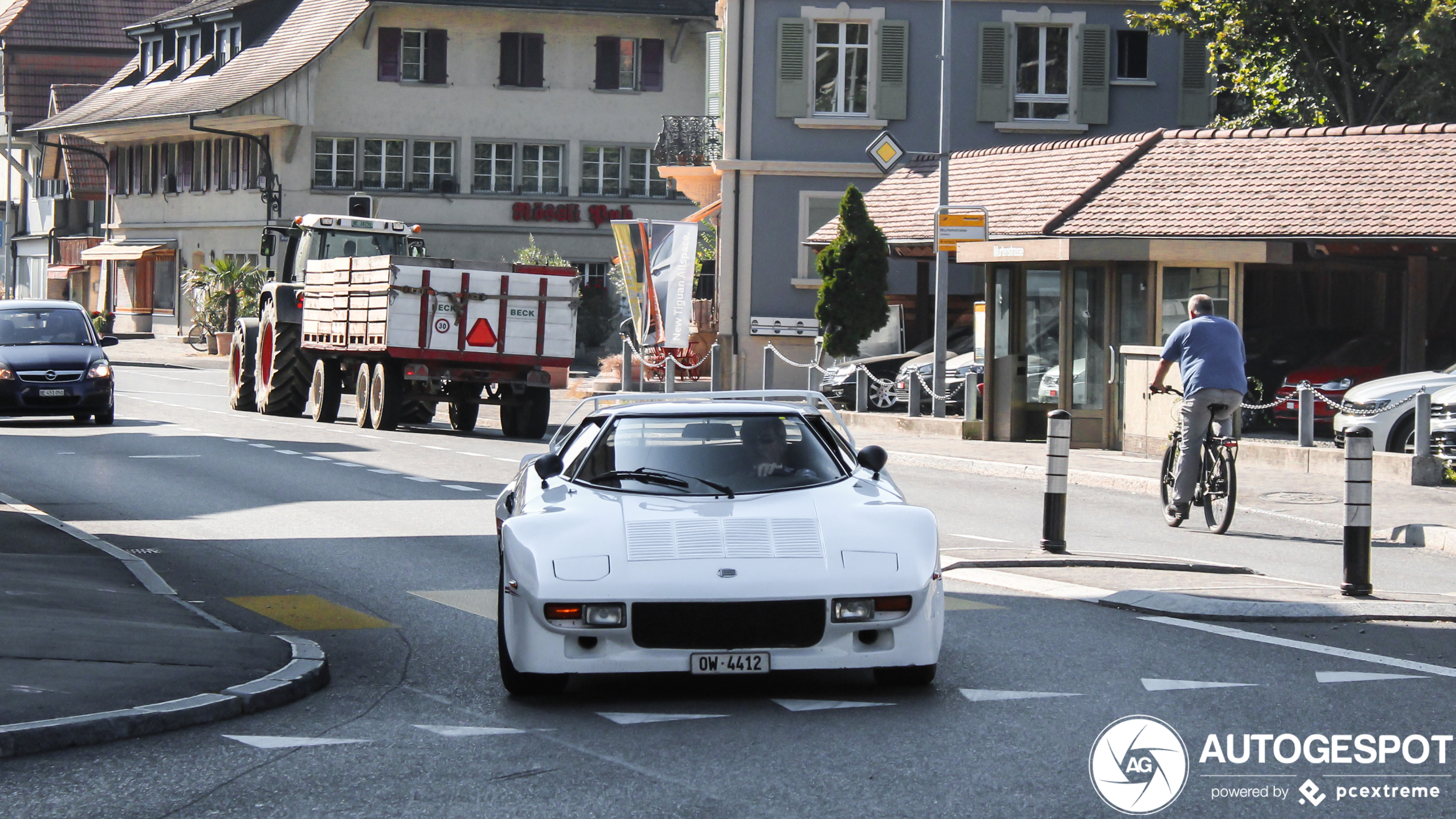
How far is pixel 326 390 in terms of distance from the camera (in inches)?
1060

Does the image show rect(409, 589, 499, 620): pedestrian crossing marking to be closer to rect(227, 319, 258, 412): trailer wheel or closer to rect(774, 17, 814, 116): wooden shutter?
rect(227, 319, 258, 412): trailer wheel

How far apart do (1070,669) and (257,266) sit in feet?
159

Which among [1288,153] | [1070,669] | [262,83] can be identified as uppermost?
[262,83]

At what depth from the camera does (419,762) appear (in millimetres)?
6273

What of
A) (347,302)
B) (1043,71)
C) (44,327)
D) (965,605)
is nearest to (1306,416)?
(965,605)

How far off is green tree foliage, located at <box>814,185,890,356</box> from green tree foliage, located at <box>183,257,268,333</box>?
2133 centimetres

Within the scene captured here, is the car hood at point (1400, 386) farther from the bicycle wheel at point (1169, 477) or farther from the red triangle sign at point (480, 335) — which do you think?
the red triangle sign at point (480, 335)

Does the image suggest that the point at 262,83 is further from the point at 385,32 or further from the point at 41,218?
the point at 41,218

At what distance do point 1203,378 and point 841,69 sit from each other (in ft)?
79.8

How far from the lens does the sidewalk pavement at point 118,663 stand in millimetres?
6602

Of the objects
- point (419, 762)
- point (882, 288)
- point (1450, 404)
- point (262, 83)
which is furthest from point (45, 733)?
point (262, 83)

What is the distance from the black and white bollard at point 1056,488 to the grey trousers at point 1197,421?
216 cm

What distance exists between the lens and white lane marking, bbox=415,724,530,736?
6.74 m

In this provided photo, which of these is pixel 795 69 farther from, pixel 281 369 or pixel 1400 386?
pixel 1400 386
